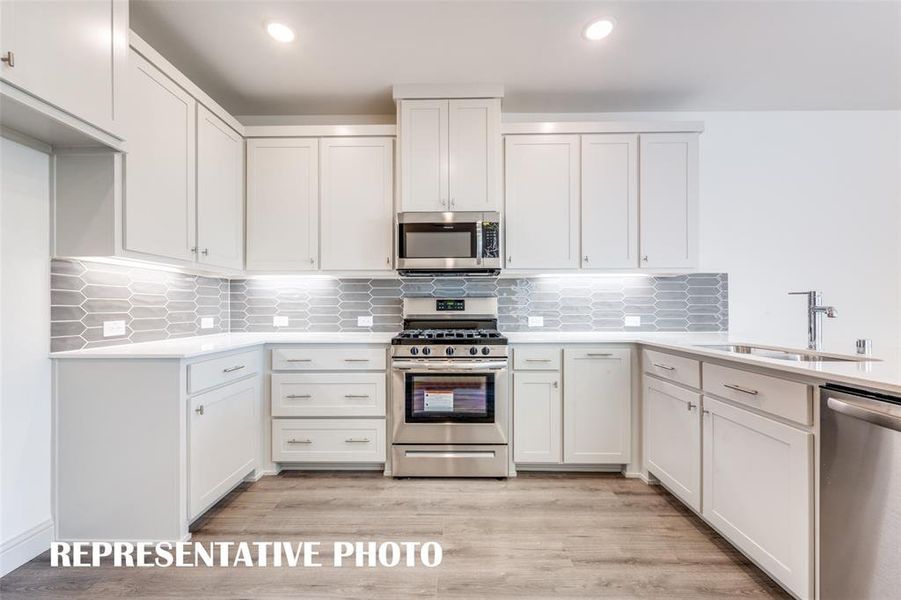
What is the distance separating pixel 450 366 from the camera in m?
2.66

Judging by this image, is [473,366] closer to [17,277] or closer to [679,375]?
[679,375]

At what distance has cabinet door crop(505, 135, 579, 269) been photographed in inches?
115

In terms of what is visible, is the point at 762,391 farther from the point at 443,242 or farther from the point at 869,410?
the point at 443,242

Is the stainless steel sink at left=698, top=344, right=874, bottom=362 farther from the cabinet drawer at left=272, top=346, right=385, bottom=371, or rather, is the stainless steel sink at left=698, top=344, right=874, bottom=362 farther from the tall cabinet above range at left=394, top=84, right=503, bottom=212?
the cabinet drawer at left=272, top=346, right=385, bottom=371

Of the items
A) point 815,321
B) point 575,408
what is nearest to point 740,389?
point 815,321

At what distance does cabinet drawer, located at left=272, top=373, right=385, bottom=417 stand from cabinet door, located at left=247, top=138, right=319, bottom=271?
83cm

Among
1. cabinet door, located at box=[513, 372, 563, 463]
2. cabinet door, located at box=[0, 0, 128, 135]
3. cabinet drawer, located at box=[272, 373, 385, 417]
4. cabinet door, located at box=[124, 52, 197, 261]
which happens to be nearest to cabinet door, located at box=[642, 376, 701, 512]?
cabinet door, located at box=[513, 372, 563, 463]

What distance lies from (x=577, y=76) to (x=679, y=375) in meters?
2.05

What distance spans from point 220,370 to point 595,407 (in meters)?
2.35

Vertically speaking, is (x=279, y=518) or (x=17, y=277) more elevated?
(x=17, y=277)

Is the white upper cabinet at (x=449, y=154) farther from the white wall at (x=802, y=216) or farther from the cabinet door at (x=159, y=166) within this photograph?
Answer: the cabinet door at (x=159, y=166)

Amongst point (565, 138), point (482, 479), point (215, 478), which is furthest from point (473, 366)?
point (565, 138)

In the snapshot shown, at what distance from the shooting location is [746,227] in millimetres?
3186

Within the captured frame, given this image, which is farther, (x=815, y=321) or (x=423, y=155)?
(x=423, y=155)
